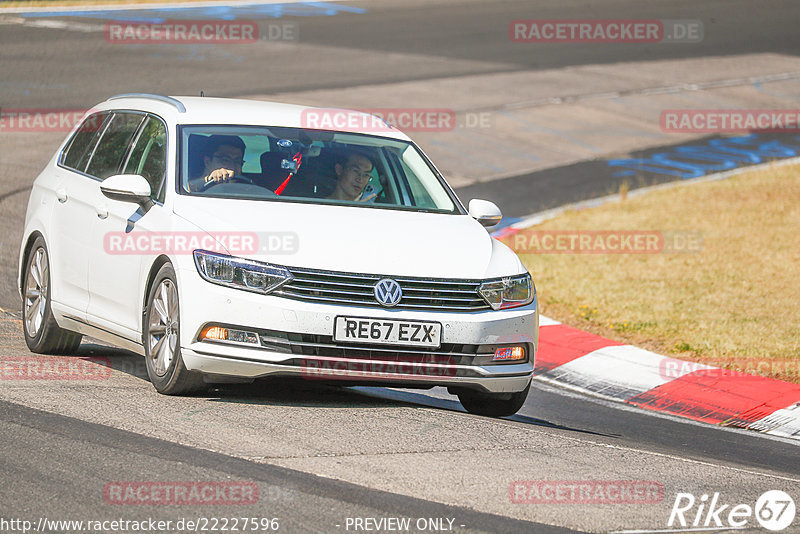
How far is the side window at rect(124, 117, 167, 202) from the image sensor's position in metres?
8.05

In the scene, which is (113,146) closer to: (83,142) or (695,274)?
(83,142)

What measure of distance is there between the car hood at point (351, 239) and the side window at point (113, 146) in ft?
3.94

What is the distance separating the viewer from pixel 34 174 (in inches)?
657

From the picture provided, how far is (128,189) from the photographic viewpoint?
305 inches

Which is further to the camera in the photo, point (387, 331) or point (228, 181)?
point (228, 181)

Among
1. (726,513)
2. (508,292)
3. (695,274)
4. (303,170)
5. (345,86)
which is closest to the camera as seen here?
(726,513)

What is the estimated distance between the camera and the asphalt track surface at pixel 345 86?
18.5ft

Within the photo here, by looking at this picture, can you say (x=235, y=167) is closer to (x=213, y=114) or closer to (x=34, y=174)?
(x=213, y=114)

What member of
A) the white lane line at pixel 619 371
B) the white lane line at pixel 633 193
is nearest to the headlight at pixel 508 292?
the white lane line at pixel 619 371

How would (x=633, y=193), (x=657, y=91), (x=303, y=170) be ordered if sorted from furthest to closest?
1. (x=657, y=91)
2. (x=633, y=193)
3. (x=303, y=170)

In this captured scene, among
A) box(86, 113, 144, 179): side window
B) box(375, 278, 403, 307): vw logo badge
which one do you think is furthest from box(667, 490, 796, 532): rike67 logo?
box(86, 113, 144, 179): side window

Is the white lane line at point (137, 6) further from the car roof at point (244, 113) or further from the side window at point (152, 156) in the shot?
the side window at point (152, 156)

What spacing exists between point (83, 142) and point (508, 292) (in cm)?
344

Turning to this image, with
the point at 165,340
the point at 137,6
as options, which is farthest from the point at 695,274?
the point at 137,6
